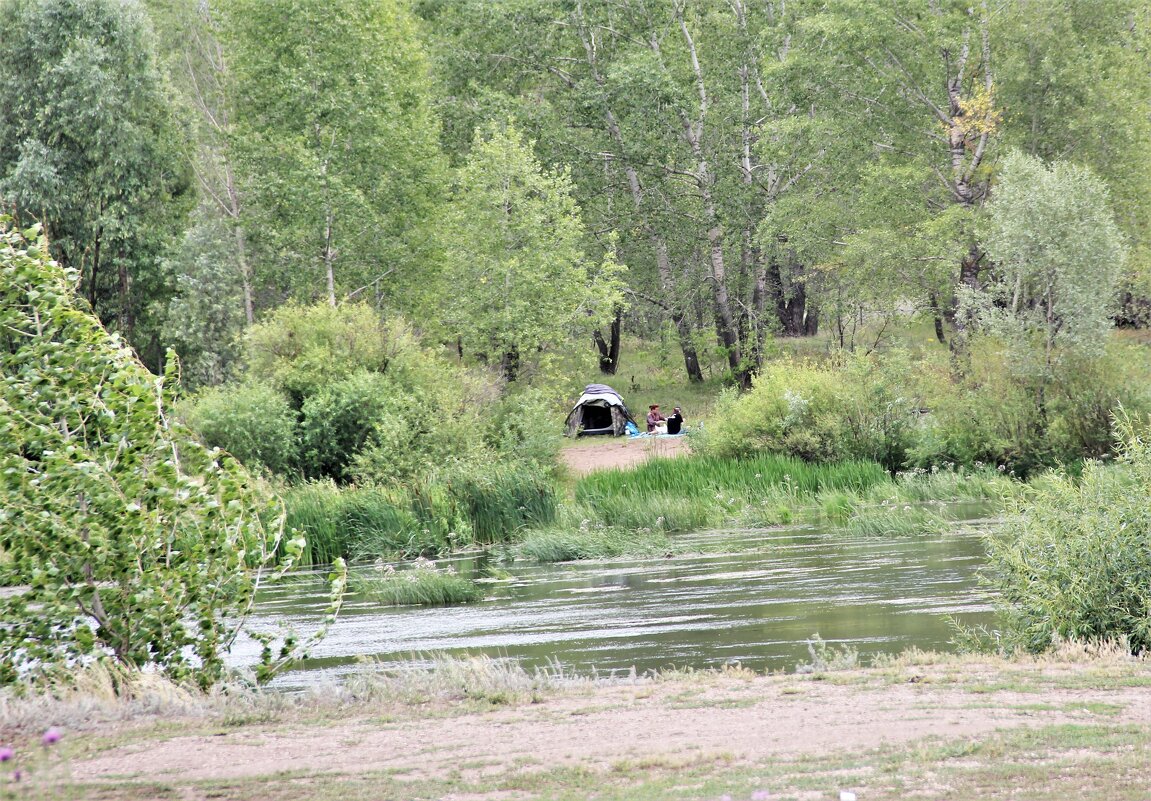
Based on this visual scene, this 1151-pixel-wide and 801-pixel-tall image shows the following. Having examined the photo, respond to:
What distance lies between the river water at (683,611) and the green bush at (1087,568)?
100 cm

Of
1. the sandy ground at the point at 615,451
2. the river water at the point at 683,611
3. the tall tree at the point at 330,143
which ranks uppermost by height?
the tall tree at the point at 330,143

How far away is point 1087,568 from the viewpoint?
11172 millimetres

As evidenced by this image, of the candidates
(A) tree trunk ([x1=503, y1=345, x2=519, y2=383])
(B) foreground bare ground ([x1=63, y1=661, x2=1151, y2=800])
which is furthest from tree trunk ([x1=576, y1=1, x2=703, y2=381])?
(B) foreground bare ground ([x1=63, y1=661, x2=1151, y2=800])

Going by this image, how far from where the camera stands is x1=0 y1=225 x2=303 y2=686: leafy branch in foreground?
34.9 feet

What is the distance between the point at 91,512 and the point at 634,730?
5.00 m

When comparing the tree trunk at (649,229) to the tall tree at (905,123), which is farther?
the tree trunk at (649,229)

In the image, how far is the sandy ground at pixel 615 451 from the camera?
34188 mm

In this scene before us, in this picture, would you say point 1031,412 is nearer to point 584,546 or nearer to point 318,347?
point 584,546

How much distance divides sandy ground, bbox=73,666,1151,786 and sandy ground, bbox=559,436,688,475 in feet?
75.7

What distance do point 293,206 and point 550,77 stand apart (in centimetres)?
1081

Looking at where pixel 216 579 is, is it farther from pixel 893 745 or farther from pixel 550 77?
pixel 550 77

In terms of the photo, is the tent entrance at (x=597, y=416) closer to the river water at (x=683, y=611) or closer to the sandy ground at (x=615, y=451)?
the sandy ground at (x=615, y=451)

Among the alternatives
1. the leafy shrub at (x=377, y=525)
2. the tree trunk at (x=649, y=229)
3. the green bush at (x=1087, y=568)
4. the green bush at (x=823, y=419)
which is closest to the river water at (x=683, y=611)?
the green bush at (x=1087, y=568)

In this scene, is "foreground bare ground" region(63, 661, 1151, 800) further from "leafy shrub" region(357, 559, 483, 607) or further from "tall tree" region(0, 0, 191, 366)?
"tall tree" region(0, 0, 191, 366)
